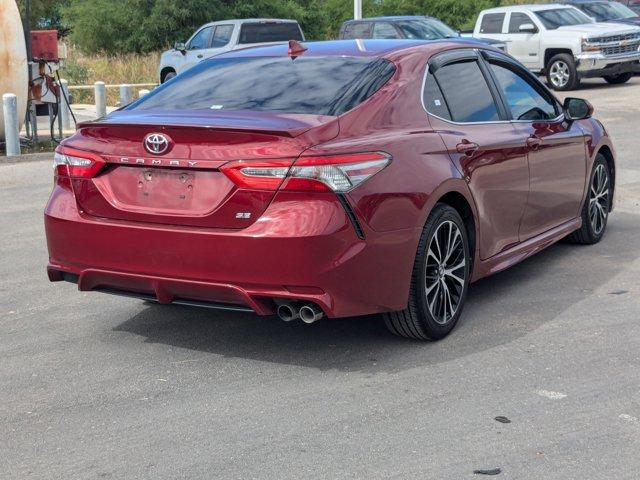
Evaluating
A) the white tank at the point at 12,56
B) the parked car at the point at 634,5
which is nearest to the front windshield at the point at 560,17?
the parked car at the point at 634,5

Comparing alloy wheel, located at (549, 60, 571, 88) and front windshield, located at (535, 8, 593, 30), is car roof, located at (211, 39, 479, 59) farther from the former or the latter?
front windshield, located at (535, 8, 593, 30)

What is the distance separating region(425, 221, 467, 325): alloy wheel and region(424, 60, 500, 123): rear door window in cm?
72

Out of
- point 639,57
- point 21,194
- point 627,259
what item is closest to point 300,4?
point 639,57

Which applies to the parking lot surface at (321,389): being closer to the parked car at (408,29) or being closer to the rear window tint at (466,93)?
the rear window tint at (466,93)

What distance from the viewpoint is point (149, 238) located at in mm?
5434

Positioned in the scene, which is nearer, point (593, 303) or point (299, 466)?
point (299, 466)

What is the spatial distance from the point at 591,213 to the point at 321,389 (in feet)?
12.5

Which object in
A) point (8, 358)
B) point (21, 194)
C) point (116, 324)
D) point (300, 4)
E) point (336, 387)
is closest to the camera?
point (336, 387)

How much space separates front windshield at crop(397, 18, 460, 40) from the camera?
24531mm

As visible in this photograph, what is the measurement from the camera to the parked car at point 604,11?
91.1 feet

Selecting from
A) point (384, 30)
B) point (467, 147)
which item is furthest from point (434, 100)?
point (384, 30)

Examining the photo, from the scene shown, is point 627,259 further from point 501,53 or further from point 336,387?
point 336,387

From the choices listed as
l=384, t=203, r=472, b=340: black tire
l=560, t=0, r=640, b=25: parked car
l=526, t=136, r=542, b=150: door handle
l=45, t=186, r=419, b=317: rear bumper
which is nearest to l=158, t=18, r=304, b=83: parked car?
l=560, t=0, r=640, b=25: parked car

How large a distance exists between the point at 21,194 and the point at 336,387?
7327mm
